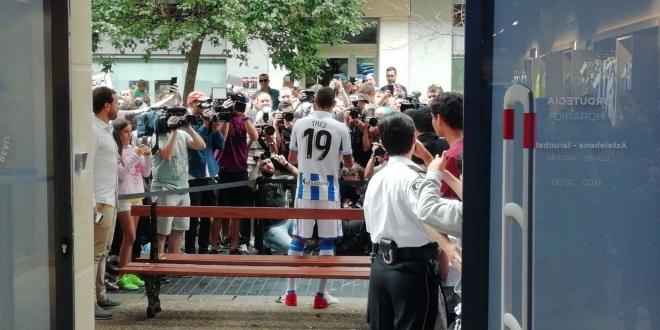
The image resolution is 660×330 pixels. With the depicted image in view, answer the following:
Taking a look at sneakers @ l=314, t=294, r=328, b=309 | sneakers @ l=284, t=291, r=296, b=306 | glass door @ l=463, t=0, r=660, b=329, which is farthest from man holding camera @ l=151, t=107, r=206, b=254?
glass door @ l=463, t=0, r=660, b=329

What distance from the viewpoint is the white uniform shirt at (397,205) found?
215 inches

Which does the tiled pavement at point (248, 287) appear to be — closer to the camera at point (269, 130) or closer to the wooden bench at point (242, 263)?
the wooden bench at point (242, 263)

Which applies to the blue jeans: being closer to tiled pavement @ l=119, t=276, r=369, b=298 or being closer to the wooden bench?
tiled pavement @ l=119, t=276, r=369, b=298

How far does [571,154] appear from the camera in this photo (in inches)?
111

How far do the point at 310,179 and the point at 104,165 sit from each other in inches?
84.5

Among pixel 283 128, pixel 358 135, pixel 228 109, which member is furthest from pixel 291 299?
pixel 283 128

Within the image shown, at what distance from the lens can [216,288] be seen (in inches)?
409

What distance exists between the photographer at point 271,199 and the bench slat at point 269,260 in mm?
1884

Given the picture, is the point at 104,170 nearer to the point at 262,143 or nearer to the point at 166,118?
the point at 166,118

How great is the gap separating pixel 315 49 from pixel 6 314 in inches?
524

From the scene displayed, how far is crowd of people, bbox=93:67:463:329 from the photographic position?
213 inches

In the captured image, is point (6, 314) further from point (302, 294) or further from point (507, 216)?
point (302, 294)

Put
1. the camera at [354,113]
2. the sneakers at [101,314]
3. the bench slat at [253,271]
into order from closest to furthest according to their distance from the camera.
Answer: the bench slat at [253,271]
the sneakers at [101,314]
the camera at [354,113]

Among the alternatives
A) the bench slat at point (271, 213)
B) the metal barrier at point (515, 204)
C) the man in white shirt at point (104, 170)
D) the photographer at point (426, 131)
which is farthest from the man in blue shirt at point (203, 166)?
the metal barrier at point (515, 204)
